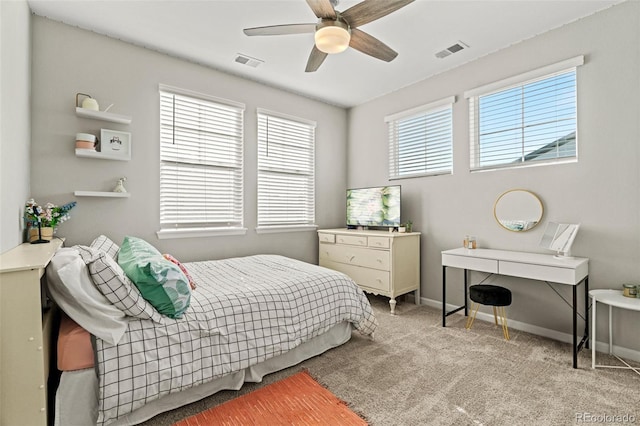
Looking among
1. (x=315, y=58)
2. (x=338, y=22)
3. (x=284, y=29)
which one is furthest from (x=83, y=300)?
(x=315, y=58)

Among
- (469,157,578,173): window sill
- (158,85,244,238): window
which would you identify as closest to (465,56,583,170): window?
(469,157,578,173): window sill

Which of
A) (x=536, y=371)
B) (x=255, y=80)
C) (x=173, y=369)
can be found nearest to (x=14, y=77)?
(x=173, y=369)

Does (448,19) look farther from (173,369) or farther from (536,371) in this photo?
(173,369)

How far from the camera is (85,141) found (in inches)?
108

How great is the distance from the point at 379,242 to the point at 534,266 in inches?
61.0

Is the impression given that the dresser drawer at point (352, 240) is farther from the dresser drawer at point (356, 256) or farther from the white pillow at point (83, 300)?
the white pillow at point (83, 300)

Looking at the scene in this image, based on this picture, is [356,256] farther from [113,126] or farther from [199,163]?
[113,126]

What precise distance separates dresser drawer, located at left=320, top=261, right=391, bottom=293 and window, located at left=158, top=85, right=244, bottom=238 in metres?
1.52

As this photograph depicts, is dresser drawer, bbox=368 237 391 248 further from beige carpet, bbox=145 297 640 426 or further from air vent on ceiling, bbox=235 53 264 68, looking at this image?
air vent on ceiling, bbox=235 53 264 68

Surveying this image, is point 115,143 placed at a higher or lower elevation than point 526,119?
lower

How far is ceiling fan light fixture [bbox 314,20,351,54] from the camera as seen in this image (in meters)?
1.98

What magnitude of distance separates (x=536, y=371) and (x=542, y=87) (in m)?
2.56

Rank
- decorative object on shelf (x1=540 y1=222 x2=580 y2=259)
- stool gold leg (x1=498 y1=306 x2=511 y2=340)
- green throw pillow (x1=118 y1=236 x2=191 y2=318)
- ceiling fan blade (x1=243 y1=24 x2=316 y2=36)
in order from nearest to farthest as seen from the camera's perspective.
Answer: green throw pillow (x1=118 y1=236 x2=191 y2=318), ceiling fan blade (x1=243 y1=24 x2=316 y2=36), decorative object on shelf (x1=540 y1=222 x2=580 y2=259), stool gold leg (x1=498 y1=306 x2=511 y2=340)

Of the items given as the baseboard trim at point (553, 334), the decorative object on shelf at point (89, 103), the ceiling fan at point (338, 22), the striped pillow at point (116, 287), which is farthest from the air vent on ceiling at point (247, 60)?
the baseboard trim at point (553, 334)
